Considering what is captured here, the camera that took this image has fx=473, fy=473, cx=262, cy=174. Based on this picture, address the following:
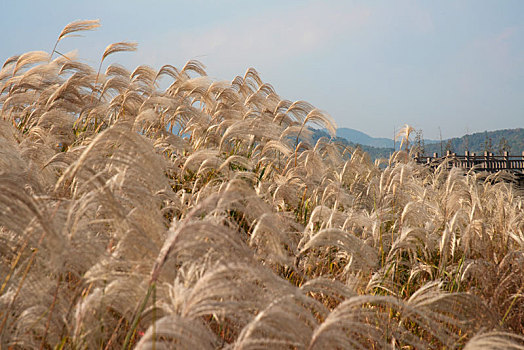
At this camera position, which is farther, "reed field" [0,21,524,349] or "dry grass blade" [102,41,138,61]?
"dry grass blade" [102,41,138,61]

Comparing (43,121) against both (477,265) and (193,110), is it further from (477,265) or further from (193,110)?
(477,265)

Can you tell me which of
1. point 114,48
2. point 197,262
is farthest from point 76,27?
point 197,262

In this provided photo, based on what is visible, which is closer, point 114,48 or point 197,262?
point 197,262

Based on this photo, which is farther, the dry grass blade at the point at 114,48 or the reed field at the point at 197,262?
the dry grass blade at the point at 114,48

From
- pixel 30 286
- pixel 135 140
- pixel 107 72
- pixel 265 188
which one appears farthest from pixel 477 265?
pixel 107 72

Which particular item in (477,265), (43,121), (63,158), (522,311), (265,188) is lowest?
(522,311)

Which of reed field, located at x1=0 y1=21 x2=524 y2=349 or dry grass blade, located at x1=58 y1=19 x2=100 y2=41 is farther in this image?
dry grass blade, located at x1=58 y1=19 x2=100 y2=41

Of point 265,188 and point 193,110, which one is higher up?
point 193,110

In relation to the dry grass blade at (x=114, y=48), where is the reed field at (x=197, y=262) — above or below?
below

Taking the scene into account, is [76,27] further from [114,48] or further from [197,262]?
[197,262]

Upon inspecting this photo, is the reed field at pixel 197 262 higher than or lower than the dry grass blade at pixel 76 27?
lower

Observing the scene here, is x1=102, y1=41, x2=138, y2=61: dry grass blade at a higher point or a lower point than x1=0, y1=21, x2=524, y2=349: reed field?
higher

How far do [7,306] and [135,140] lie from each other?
0.73 meters

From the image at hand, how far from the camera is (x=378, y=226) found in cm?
329
